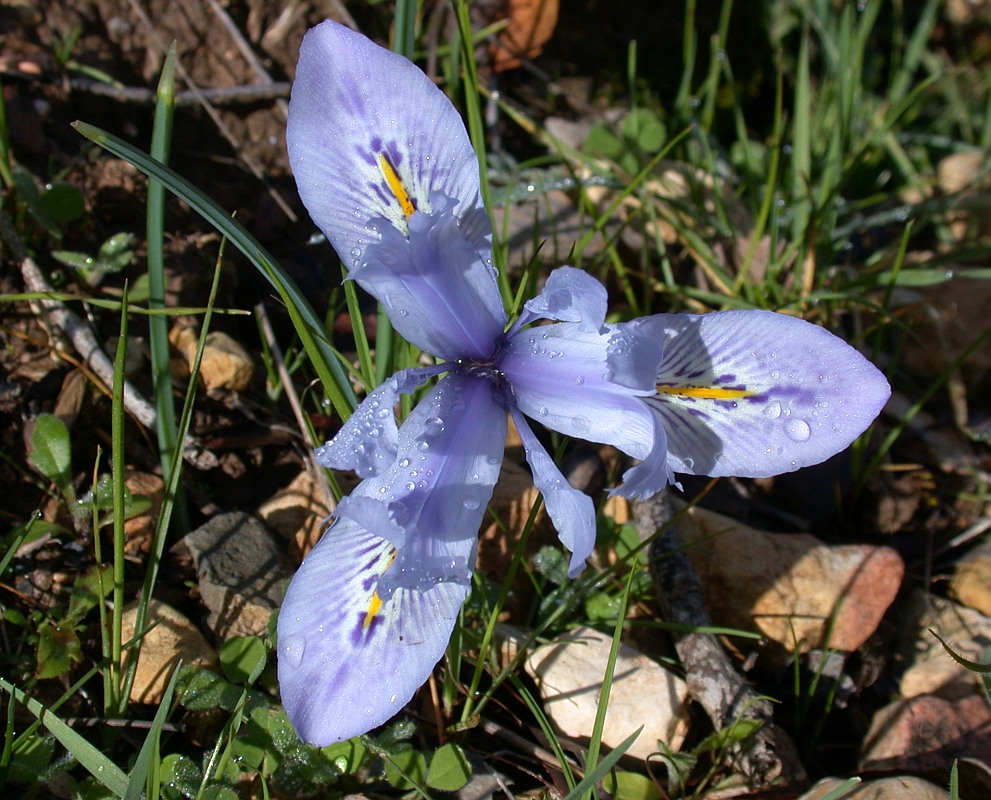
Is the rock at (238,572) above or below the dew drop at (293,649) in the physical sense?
below

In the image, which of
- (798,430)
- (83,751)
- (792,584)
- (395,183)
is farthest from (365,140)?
(792,584)

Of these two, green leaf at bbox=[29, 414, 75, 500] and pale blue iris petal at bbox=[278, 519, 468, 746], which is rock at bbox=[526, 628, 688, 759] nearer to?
pale blue iris petal at bbox=[278, 519, 468, 746]

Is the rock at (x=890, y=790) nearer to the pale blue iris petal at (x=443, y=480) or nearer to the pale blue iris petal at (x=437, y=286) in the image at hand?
the pale blue iris petal at (x=443, y=480)

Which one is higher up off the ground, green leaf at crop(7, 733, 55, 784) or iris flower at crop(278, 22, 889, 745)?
iris flower at crop(278, 22, 889, 745)

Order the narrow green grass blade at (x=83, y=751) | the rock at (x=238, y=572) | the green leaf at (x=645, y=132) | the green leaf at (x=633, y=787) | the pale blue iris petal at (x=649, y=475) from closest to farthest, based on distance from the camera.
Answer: the pale blue iris petal at (x=649, y=475) < the narrow green grass blade at (x=83, y=751) < the green leaf at (x=633, y=787) < the rock at (x=238, y=572) < the green leaf at (x=645, y=132)

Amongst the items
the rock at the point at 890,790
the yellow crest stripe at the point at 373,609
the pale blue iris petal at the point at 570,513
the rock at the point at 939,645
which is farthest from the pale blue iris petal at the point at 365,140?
the rock at the point at 939,645

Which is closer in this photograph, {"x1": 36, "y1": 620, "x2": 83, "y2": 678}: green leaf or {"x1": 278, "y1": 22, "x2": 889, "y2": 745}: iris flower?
{"x1": 278, "y1": 22, "x2": 889, "y2": 745}: iris flower

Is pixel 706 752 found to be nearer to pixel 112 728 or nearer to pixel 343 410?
pixel 343 410

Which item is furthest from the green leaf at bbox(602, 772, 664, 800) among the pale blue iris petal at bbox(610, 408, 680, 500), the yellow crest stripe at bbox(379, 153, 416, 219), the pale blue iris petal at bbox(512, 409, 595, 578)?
the yellow crest stripe at bbox(379, 153, 416, 219)
